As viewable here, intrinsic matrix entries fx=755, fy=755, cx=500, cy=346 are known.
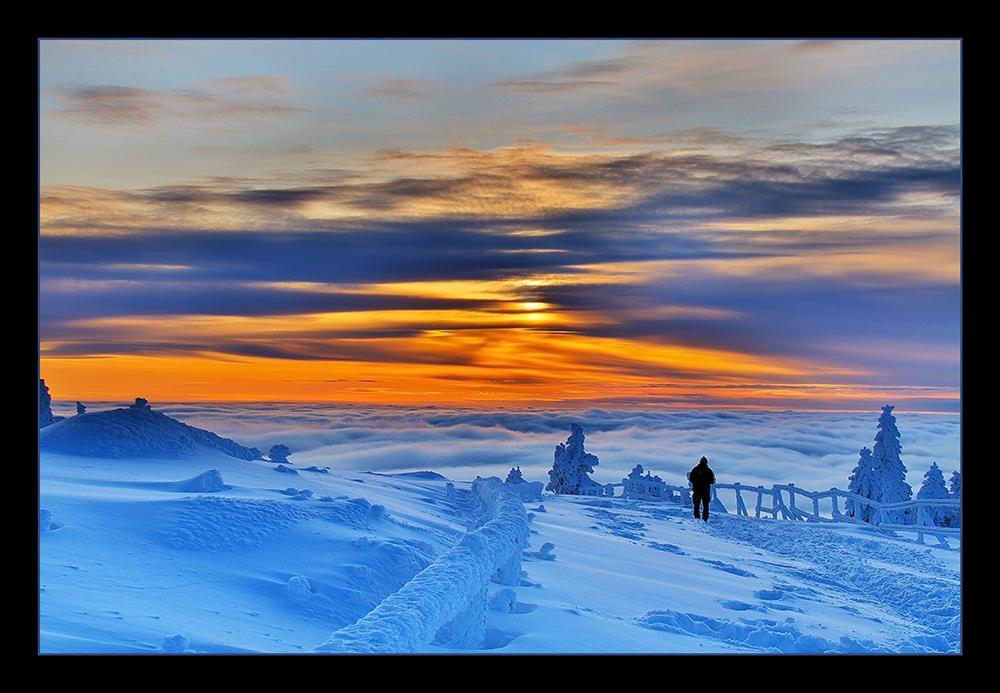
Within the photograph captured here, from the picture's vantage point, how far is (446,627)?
25.5ft

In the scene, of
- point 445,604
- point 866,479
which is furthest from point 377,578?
point 866,479

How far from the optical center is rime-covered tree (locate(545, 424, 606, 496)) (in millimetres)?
39062

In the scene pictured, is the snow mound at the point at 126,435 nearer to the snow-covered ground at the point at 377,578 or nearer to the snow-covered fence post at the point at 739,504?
the snow-covered ground at the point at 377,578

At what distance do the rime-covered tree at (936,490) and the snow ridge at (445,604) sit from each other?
2241 centimetres

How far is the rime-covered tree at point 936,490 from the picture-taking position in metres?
28.2

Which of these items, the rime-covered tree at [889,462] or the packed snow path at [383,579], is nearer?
the packed snow path at [383,579]

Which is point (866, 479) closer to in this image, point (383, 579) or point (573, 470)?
point (573, 470)

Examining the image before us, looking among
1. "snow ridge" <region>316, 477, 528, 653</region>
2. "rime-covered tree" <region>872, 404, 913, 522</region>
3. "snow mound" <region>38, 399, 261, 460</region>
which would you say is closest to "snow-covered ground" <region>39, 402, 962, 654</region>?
"snow ridge" <region>316, 477, 528, 653</region>

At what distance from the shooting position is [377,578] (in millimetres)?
11414

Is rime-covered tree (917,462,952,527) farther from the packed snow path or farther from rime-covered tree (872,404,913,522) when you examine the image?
the packed snow path

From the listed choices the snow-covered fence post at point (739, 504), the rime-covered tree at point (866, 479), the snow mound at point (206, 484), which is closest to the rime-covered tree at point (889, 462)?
the rime-covered tree at point (866, 479)

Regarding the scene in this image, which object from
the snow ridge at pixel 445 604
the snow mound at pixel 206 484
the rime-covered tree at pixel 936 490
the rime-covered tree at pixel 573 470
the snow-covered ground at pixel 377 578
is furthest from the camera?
the rime-covered tree at pixel 573 470

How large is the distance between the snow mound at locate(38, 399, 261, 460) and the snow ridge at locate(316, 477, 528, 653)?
38.9 ft
